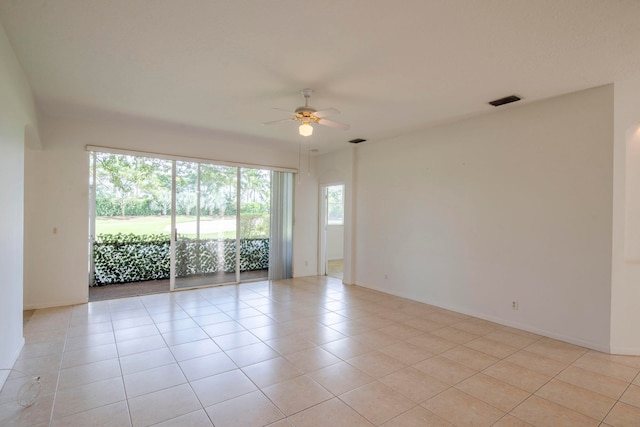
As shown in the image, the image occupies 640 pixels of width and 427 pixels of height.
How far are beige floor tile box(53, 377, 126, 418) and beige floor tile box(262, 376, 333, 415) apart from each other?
1152mm

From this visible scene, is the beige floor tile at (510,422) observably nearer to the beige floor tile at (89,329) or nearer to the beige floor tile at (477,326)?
the beige floor tile at (477,326)

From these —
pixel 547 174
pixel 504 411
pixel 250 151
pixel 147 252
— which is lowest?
pixel 504 411

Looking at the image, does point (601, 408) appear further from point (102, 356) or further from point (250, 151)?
point (250, 151)

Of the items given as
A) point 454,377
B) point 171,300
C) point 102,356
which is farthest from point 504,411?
point 171,300

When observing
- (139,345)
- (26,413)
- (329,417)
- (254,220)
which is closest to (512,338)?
(329,417)

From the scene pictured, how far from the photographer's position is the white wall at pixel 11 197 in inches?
98.8

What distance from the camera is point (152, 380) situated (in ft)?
8.82

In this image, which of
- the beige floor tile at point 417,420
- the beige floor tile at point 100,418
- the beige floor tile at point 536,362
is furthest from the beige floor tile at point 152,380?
the beige floor tile at point 536,362

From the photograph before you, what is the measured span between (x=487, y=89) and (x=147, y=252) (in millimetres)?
6627

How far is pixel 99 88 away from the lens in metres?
3.56

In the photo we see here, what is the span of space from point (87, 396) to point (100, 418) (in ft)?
1.24

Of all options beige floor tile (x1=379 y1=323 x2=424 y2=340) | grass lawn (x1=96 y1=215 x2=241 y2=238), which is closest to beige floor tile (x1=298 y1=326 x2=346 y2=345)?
beige floor tile (x1=379 y1=323 x2=424 y2=340)

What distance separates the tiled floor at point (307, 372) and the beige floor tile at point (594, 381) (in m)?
0.02

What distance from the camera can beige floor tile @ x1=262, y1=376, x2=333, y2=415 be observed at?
7.70 ft
